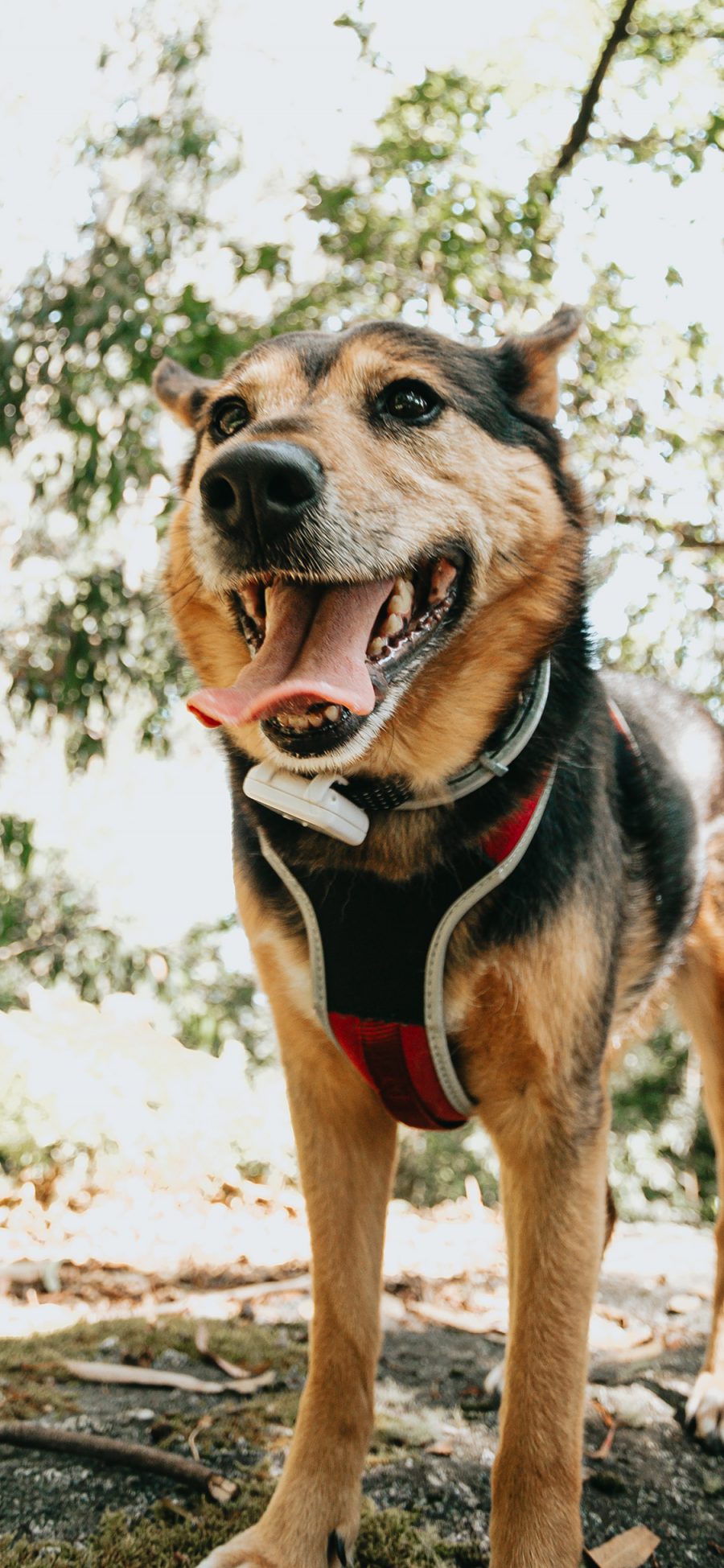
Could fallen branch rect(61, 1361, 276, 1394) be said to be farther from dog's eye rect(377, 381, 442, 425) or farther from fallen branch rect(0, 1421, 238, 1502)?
dog's eye rect(377, 381, 442, 425)

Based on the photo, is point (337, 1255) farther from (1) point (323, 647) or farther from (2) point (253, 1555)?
(1) point (323, 647)

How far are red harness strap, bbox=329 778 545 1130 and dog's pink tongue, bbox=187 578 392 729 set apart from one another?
52 cm

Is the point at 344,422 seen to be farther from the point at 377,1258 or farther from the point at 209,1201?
the point at 209,1201

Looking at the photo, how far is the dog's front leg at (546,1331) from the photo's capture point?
82.0 inches

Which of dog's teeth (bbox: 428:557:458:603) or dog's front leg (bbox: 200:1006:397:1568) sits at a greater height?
dog's teeth (bbox: 428:557:458:603)

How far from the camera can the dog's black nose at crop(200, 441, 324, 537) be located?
78.2 inches

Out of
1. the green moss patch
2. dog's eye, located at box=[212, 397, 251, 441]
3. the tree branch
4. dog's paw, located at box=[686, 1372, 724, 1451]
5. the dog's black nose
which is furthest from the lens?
the tree branch

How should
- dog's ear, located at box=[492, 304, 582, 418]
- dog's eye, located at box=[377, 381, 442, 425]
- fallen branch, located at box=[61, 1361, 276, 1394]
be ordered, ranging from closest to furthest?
1. dog's eye, located at box=[377, 381, 442, 425]
2. dog's ear, located at box=[492, 304, 582, 418]
3. fallen branch, located at box=[61, 1361, 276, 1394]

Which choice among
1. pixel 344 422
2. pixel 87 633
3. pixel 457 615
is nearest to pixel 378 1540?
pixel 457 615

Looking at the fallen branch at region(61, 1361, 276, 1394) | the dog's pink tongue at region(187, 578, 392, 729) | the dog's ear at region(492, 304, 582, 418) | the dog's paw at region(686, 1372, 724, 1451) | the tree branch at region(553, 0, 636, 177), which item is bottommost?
the fallen branch at region(61, 1361, 276, 1394)

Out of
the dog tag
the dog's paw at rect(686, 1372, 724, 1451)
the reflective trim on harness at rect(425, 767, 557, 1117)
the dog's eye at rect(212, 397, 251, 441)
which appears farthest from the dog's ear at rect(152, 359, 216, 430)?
the dog's paw at rect(686, 1372, 724, 1451)

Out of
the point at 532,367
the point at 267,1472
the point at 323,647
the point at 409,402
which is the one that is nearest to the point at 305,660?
the point at 323,647

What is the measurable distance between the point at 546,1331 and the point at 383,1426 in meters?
1.03

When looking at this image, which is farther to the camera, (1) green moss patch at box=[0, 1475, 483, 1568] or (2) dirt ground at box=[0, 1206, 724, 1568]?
(2) dirt ground at box=[0, 1206, 724, 1568]
